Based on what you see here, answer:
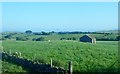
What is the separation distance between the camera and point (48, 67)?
61.7ft

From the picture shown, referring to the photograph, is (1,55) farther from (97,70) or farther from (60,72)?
(60,72)

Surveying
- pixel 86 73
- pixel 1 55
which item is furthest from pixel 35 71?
pixel 1 55

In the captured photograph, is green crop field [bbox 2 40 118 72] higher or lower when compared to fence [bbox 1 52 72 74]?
lower

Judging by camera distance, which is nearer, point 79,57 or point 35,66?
point 35,66

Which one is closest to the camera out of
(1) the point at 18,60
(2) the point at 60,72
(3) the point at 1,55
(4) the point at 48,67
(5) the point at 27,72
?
(2) the point at 60,72

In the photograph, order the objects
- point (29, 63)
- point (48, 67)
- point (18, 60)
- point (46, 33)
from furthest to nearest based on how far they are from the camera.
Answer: point (46, 33) → point (18, 60) → point (29, 63) → point (48, 67)

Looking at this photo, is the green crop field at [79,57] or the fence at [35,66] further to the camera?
the green crop field at [79,57]

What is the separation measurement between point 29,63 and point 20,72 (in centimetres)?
236

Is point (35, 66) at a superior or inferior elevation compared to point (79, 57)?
superior

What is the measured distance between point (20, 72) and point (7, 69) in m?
1.27

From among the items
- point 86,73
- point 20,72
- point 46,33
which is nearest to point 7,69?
point 20,72

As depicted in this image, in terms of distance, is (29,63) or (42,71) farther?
(29,63)

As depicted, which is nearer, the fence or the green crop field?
the fence

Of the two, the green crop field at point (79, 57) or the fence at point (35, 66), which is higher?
the fence at point (35, 66)
